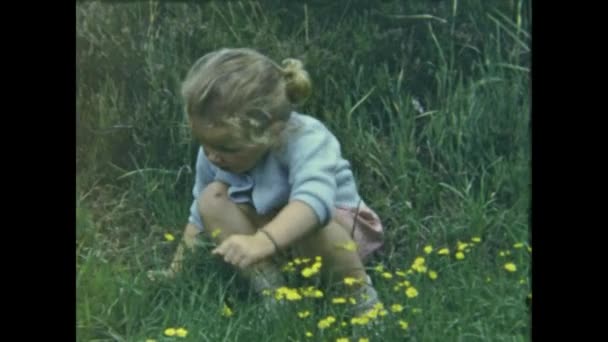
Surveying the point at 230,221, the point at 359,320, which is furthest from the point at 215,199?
the point at 359,320

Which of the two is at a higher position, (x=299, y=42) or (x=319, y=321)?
(x=299, y=42)

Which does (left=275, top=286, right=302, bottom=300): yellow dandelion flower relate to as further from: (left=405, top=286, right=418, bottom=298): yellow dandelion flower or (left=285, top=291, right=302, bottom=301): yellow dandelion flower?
(left=405, top=286, right=418, bottom=298): yellow dandelion flower

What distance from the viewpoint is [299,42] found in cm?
464

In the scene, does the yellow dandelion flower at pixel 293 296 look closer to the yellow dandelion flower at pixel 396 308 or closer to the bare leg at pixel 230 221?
the bare leg at pixel 230 221

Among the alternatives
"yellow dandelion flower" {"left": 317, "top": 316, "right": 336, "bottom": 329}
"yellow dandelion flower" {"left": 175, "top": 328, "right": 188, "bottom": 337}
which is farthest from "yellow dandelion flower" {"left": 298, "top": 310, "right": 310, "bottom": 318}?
"yellow dandelion flower" {"left": 175, "top": 328, "right": 188, "bottom": 337}

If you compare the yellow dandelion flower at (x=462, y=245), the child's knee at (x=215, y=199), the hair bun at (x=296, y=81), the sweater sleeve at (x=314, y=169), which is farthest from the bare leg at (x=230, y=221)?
the yellow dandelion flower at (x=462, y=245)

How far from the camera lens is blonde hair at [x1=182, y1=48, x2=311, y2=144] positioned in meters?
4.54

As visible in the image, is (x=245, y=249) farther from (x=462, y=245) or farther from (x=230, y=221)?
(x=462, y=245)

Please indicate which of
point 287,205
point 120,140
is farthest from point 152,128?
point 287,205

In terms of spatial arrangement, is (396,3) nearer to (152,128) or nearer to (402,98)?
(402,98)

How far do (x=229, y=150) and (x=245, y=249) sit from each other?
228 mm

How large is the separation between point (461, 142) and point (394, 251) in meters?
0.30

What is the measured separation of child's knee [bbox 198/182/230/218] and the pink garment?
0.86 feet

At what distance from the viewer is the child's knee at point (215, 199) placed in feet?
15.1
